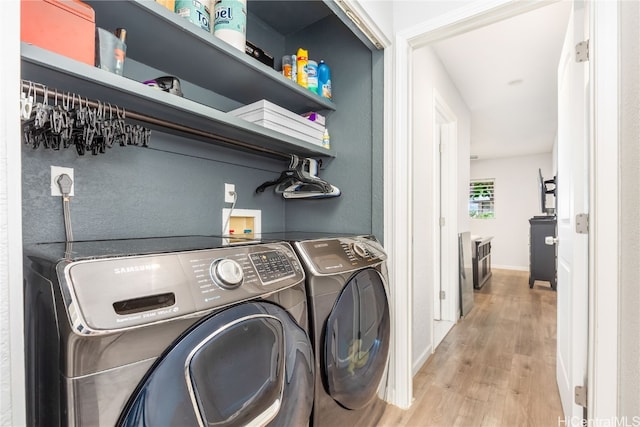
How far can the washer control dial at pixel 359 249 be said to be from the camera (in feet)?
4.09

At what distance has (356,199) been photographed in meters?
1.68

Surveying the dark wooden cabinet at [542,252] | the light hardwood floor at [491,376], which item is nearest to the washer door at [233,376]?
the light hardwood floor at [491,376]

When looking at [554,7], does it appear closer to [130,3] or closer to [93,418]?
[130,3]

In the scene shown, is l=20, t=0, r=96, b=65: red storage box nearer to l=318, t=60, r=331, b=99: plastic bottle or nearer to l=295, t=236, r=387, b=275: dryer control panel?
l=295, t=236, r=387, b=275: dryer control panel

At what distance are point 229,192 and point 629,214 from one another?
5.25 feet

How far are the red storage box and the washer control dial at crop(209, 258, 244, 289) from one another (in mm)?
673

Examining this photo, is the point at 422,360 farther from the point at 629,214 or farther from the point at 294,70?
the point at 294,70

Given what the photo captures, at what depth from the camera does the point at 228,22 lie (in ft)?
3.69

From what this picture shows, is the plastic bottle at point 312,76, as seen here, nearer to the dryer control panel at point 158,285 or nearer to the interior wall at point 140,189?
the interior wall at point 140,189

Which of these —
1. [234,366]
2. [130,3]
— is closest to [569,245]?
[234,366]

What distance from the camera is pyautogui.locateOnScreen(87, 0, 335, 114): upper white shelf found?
90 cm

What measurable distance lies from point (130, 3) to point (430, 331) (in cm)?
260

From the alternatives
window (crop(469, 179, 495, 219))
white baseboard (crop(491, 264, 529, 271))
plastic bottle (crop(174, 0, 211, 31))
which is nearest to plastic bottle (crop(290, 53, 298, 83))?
plastic bottle (crop(174, 0, 211, 31))

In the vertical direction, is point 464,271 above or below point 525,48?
below
